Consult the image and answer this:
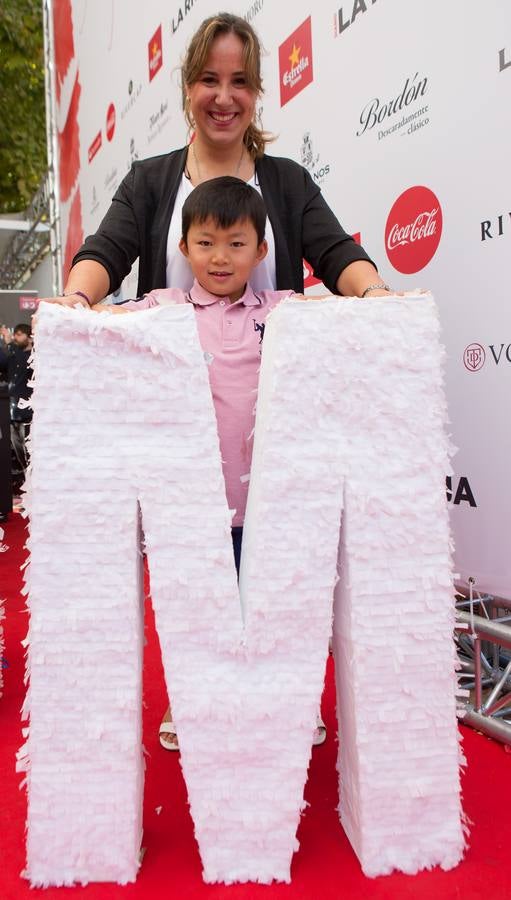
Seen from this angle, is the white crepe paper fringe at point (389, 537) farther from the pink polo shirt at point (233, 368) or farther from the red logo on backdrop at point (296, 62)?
the red logo on backdrop at point (296, 62)

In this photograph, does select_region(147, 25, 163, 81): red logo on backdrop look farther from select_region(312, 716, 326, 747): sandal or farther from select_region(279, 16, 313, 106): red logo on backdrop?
select_region(312, 716, 326, 747): sandal

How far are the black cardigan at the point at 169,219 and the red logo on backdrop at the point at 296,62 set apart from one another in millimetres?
1005

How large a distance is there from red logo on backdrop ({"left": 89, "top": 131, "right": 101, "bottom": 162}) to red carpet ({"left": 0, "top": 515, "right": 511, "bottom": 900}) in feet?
14.2

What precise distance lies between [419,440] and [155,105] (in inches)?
129

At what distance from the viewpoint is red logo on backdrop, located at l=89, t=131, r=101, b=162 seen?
16.2 ft

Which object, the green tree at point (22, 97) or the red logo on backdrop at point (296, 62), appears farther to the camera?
the green tree at point (22, 97)

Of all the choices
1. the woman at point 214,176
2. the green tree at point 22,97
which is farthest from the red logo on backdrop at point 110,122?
the green tree at point 22,97

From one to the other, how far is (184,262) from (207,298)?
167 mm

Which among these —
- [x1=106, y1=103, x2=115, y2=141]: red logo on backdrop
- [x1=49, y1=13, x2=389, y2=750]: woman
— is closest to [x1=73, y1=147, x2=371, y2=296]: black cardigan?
[x1=49, y1=13, x2=389, y2=750]: woman

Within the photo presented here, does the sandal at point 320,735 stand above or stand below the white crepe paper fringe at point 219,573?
below

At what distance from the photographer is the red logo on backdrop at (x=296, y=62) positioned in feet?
7.66

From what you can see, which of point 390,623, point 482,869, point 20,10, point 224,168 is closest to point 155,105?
point 224,168

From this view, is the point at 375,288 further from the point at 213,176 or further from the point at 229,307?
the point at 213,176

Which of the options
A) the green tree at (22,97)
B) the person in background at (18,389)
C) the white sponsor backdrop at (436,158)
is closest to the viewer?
the white sponsor backdrop at (436,158)
